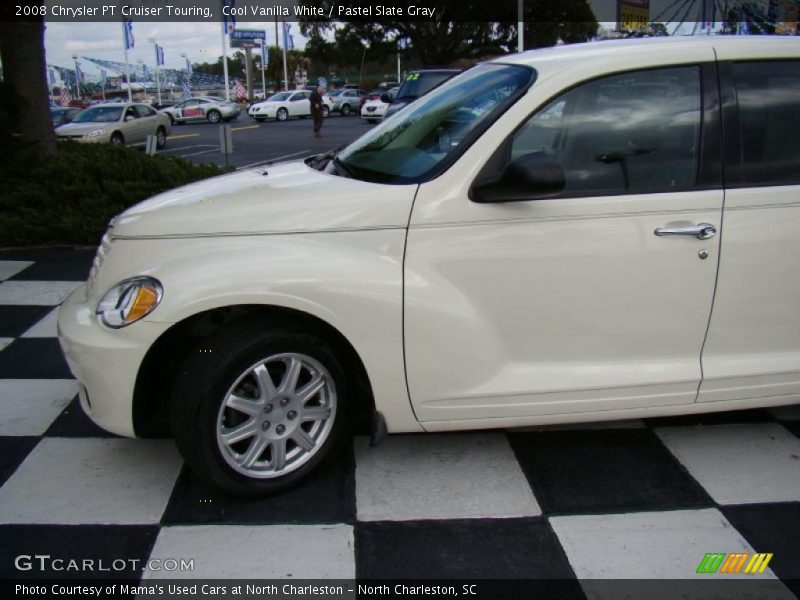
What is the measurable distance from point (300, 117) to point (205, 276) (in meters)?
36.2

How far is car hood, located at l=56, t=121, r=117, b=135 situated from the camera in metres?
19.7

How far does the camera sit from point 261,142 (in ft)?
75.5

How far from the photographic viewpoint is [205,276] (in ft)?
8.94

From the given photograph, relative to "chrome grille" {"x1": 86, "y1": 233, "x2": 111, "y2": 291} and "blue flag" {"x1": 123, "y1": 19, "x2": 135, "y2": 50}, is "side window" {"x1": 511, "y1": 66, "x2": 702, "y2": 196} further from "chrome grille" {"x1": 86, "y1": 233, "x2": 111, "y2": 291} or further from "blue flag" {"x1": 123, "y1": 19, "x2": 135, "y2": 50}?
"blue flag" {"x1": 123, "y1": 19, "x2": 135, "y2": 50}

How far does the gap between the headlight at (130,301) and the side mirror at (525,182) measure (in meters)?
1.24

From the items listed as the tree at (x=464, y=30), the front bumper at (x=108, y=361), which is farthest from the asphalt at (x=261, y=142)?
the tree at (x=464, y=30)

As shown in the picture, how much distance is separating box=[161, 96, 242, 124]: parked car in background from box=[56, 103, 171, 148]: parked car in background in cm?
1355

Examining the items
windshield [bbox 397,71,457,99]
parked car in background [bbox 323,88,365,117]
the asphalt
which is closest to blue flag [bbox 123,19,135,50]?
parked car in background [bbox 323,88,365,117]

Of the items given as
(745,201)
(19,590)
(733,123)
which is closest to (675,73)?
(733,123)

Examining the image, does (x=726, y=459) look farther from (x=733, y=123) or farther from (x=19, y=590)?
(x=19, y=590)

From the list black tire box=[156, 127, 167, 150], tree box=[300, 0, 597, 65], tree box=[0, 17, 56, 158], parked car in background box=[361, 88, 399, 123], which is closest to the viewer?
tree box=[0, 17, 56, 158]

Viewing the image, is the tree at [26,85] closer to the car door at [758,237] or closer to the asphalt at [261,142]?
the car door at [758,237]

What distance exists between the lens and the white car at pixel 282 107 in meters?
35.1

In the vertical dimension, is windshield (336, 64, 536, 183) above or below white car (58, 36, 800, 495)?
above
